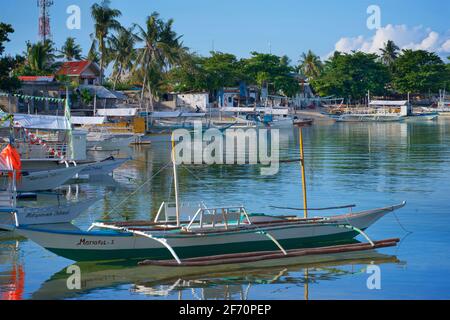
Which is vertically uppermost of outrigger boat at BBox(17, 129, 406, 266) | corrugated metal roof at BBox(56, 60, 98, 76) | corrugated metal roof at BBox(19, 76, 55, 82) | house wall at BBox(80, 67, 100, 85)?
corrugated metal roof at BBox(56, 60, 98, 76)

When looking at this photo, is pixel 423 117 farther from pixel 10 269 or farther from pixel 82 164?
pixel 10 269

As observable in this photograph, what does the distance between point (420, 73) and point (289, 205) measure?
9721 cm

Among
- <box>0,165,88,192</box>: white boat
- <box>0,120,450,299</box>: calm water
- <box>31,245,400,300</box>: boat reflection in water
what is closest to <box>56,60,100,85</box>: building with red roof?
<box>0,120,450,299</box>: calm water

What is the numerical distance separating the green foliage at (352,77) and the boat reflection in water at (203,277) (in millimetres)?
98594

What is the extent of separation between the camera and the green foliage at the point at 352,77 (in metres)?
118

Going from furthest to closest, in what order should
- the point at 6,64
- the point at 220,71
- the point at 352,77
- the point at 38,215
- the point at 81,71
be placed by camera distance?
1. the point at 352,77
2. the point at 220,71
3. the point at 81,71
4. the point at 6,64
5. the point at 38,215

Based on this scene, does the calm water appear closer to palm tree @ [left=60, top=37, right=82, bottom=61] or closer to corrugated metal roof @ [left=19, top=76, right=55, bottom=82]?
corrugated metal roof @ [left=19, top=76, right=55, bottom=82]

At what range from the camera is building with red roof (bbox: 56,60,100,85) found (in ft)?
241

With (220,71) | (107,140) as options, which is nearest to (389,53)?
(220,71)

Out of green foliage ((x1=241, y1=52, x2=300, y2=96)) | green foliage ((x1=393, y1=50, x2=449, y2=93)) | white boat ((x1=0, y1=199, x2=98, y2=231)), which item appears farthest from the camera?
green foliage ((x1=393, y1=50, x2=449, y2=93))

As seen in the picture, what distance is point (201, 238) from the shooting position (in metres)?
19.7

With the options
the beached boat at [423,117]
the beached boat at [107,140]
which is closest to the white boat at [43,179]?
the beached boat at [107,140]

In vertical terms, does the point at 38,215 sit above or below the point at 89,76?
below

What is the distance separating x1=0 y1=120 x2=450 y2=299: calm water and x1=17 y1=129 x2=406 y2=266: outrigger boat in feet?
1.44
